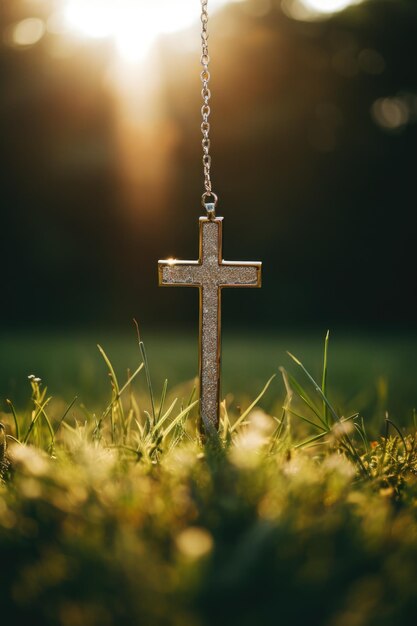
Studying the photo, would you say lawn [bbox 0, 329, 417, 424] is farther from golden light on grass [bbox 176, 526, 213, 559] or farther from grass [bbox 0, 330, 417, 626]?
golden light on grass [bbox 176, 526, 213, 559]

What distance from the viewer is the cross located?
6.59 ft

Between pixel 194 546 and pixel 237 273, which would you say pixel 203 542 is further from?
pixel 237 273

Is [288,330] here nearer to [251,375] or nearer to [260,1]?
[251,375]

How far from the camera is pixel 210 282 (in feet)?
6.79

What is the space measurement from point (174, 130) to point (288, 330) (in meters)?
1.99

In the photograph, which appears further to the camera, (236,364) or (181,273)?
(236,364)

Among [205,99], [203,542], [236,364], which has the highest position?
[205,99]

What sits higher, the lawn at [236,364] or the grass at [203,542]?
the grass at [203,542]

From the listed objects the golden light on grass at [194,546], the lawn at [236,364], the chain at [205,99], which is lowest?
the lawn at [236,364]

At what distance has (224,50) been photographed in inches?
209

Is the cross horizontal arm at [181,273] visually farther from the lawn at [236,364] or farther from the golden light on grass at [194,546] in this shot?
the golden light on grass at [194,546]

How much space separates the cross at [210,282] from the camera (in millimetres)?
2008

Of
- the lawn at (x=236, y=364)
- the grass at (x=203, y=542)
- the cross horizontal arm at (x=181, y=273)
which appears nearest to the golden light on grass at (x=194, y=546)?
the grass at (x=203, y=542)

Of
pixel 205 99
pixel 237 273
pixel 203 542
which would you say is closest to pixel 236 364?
pixel 237 273
